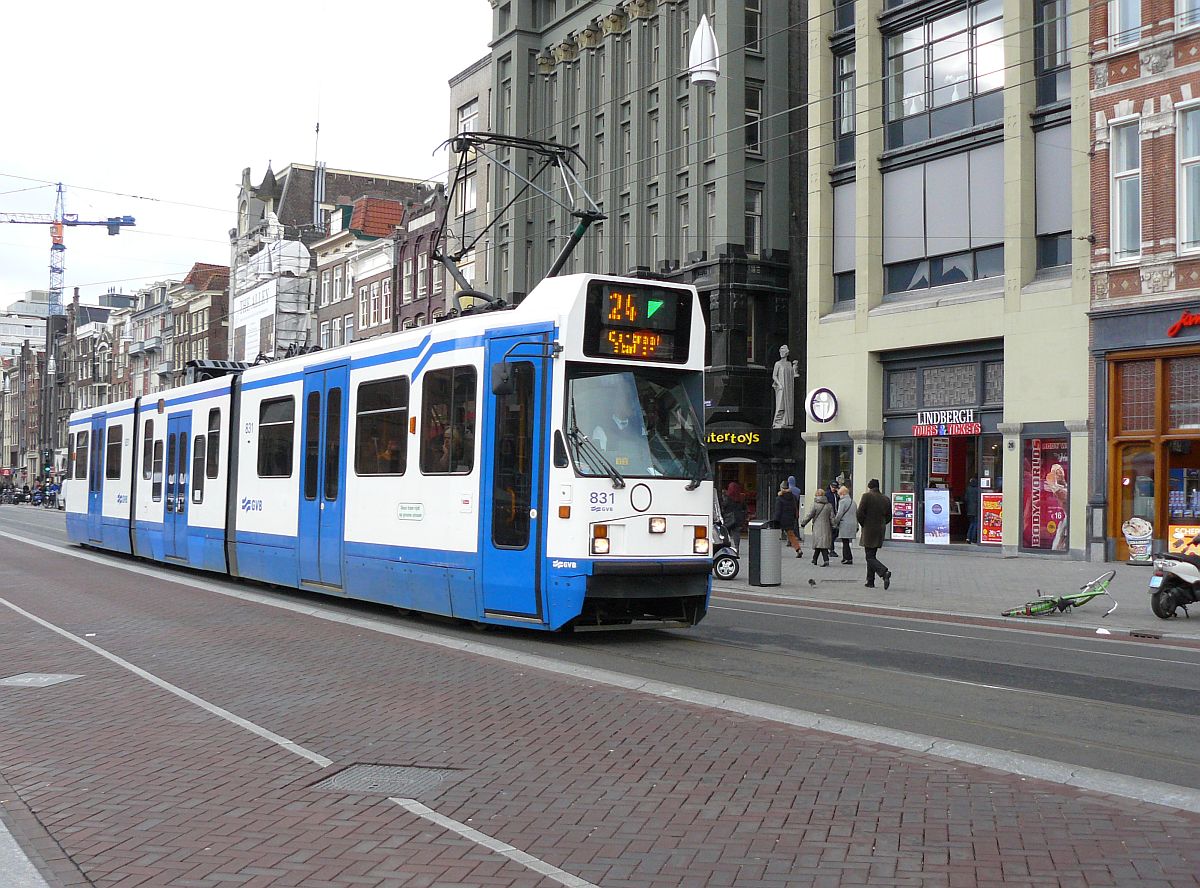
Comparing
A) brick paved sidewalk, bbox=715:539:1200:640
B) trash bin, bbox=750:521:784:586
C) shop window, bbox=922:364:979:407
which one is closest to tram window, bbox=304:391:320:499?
brick paved sidewalk, bbox=715:539:1200:640

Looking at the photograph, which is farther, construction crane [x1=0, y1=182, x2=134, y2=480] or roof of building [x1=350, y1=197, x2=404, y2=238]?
construction crane [x1=0, y1=182, x2=134, y2=480]

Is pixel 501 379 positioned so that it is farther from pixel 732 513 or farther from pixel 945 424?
pixel 945 424

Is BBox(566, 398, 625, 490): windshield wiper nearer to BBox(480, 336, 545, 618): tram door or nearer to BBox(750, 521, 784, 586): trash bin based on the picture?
BBox(480, 336, 545, 618): tram door

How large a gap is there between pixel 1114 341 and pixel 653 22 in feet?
71.0

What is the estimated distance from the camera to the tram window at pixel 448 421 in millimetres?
12594

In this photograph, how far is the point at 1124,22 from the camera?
81.8 feet

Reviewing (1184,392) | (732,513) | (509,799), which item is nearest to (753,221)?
(732,513)

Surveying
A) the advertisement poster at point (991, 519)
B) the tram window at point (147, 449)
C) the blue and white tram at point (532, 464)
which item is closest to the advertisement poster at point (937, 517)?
the advertisement poster at point (991, 519)

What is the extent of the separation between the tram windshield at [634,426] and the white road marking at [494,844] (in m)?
5.72

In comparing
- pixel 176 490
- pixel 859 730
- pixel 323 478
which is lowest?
pixel 859 730

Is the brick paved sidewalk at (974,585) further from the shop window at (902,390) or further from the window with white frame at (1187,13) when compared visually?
the window with white frame at (1187,13)

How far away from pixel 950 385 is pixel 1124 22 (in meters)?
8.44

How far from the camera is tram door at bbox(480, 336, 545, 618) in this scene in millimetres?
11812

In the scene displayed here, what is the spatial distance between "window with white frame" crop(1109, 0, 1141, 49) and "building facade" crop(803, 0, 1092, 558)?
2.27ft
